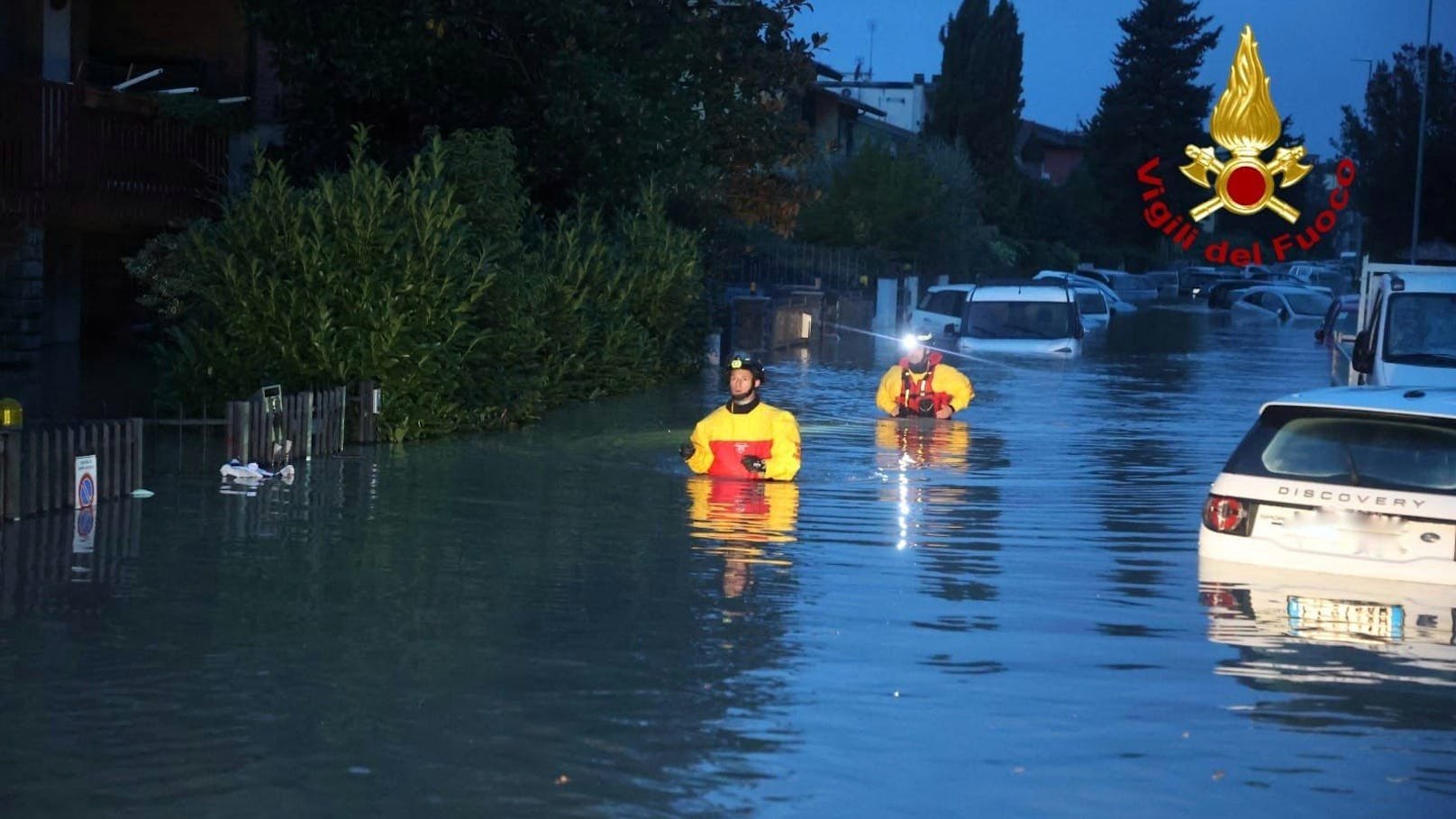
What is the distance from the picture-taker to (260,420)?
1596 cm

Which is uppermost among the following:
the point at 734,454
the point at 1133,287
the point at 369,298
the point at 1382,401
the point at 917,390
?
the point at 1133,287

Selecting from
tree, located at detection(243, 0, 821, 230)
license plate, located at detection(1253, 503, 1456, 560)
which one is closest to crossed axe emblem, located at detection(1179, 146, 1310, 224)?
tree, located at detection(243, 0, 821, 230)

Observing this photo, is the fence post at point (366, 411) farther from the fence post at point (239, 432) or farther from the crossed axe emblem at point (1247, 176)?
the crossed axe emblem at point (1247, 176)

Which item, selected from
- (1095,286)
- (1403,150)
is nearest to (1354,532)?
(1095,286)

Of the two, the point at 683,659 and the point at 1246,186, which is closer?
the point at 683,659

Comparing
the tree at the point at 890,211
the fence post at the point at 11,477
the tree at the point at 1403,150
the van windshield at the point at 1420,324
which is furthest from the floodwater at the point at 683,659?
the tree at the point at 1403,150

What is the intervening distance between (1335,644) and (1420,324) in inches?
350

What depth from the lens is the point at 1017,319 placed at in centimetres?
3150

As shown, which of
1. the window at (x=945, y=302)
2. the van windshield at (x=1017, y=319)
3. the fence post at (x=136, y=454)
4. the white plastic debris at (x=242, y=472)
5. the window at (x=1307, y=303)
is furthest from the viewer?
the window at (x=1307, y=303)

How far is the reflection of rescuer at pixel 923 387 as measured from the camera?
2180cm

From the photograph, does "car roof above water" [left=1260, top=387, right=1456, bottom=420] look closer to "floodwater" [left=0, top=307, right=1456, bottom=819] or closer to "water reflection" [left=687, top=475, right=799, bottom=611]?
"floodwater" [left=0, top=307, right=1456, bottom=819]

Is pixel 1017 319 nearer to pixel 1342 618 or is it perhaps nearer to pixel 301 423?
pixel 301 423

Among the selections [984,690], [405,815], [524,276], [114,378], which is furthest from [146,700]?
[114,378]

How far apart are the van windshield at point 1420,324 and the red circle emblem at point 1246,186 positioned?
61.7m
